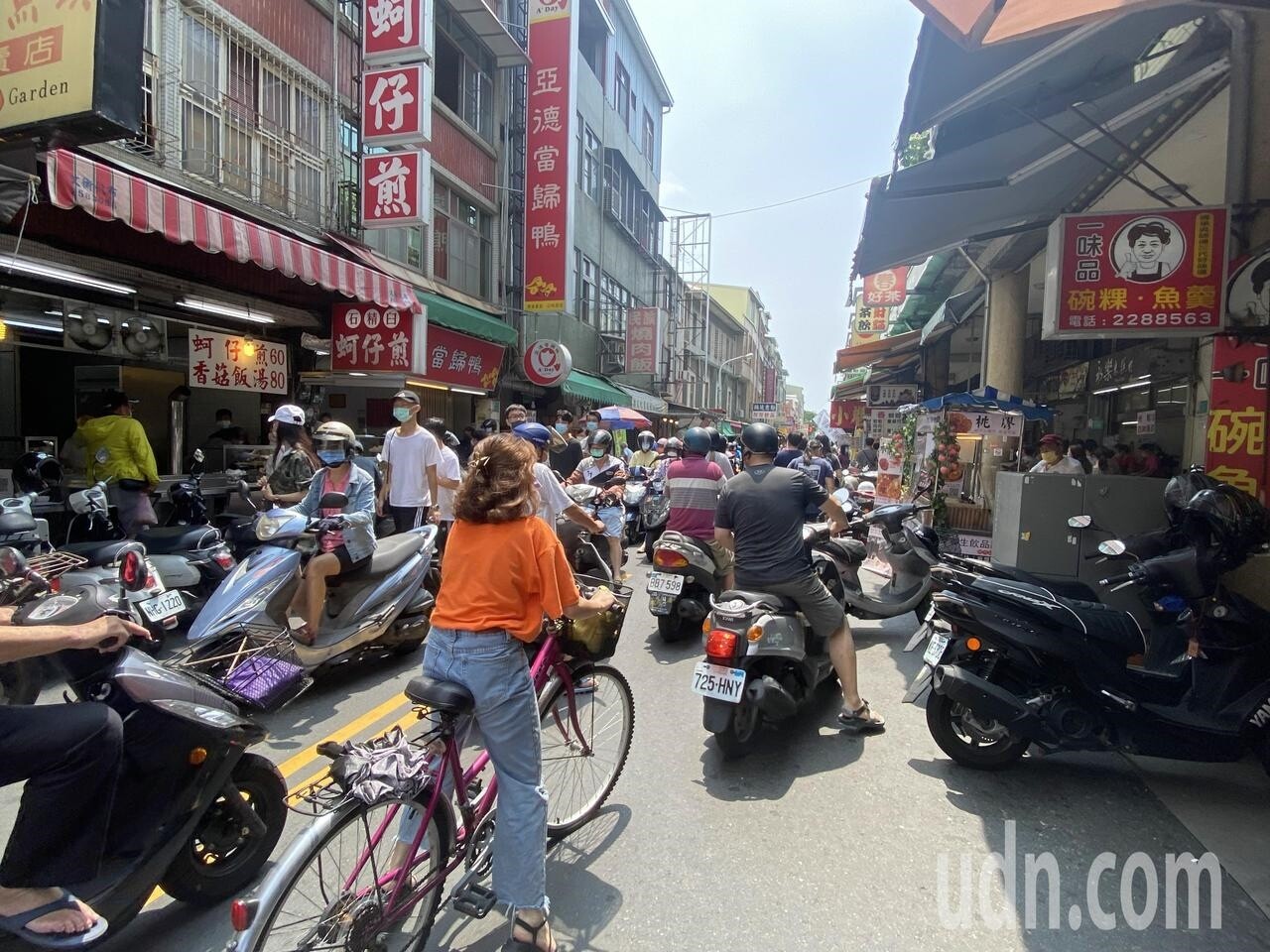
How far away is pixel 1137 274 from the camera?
5.66 metres

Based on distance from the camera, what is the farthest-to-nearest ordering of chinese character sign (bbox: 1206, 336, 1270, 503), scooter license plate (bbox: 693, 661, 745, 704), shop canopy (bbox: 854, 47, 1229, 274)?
shop canopy (bbox: 854, 47, 1229, 274) → chinese character sign (bbox: 1206, 336, 1270, 503) → scooter license plate (bbox: 693, 661, 745, 704)

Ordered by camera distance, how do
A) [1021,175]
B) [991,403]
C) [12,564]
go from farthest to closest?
[991,403], [1021,175], [12,564]

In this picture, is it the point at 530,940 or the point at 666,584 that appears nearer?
the point at 530,940

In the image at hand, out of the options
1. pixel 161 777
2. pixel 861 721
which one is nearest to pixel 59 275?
pixel 161 777

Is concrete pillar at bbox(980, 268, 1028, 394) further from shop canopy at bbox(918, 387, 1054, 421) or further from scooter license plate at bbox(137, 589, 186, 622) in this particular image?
scooter license plate at bbox(137, 589, 186, 622)

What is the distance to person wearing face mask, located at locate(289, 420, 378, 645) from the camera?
4.77 metres

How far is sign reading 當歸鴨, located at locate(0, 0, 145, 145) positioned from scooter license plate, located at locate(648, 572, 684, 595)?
473 centimetres

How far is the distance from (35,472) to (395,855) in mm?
6699

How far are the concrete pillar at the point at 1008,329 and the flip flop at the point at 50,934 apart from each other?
1066 centimetres

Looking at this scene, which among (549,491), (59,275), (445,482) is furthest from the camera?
(445,482)

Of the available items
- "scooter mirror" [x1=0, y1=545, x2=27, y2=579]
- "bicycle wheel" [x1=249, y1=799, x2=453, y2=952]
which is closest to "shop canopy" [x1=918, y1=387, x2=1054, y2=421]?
"bicycle wheel" [x1=249, y1=799, x2=453, y2=952]

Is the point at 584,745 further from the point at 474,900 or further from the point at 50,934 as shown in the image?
the point at 50,934

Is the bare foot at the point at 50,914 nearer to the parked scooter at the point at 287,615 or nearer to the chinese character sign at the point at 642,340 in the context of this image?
the parked scooter at the point at 287,615

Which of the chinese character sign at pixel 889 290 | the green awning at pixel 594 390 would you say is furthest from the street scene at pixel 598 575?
the chinese character sign at pixel 889 290
